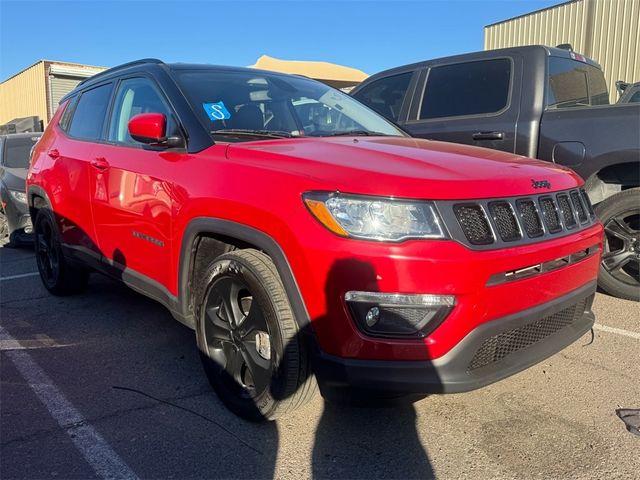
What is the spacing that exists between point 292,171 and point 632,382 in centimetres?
227

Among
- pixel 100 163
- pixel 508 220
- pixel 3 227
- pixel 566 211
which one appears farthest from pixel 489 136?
pixel 3 227

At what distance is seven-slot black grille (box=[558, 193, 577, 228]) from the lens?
2.67 m

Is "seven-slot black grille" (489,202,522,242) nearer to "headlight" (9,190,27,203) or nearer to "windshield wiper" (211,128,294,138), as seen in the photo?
"windshield wiper" (211,128,294,138)

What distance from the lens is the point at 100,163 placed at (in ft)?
12.4

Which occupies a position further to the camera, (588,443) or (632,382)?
(632,382)

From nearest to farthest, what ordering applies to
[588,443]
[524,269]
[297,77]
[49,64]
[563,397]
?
[524,269] < [588,443] < [563,397] < [297,77] < [49,64]

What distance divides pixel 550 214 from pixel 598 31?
13219 millimetres

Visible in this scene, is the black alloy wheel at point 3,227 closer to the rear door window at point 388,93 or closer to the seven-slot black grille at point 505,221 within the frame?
the rear door window at point 388,93

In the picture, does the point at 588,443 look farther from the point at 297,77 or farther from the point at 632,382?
the point at 297,77

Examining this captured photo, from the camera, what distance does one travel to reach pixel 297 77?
13.8ft

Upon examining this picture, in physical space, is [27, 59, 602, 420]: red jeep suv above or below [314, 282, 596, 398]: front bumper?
above

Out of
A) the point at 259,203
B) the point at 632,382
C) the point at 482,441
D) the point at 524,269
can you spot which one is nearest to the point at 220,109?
the point at 259,203

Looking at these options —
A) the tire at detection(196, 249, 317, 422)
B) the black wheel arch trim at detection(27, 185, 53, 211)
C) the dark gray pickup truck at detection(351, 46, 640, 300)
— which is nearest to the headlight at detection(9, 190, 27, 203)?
the black wheel arch trim at detection(27, 185, 53, 211)

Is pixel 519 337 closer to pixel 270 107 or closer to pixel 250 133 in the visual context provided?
pixel 250 133
